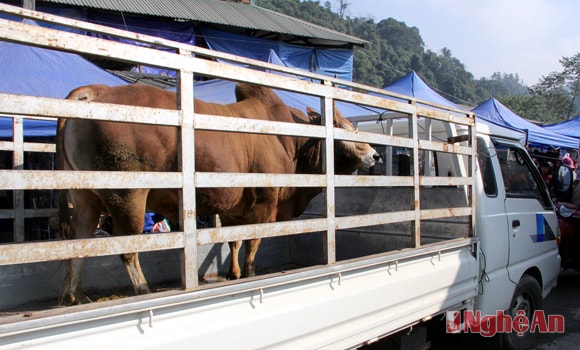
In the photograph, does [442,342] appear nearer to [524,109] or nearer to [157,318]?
[157,318]

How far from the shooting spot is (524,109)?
45.7 metres

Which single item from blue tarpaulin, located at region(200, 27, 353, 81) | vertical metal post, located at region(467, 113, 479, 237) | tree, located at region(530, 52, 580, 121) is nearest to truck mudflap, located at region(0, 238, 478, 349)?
vertical metal post, located at region(467, 113, 479, 237)

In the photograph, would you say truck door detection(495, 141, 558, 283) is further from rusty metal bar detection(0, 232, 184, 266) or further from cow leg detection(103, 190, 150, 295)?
rusty metal bar detection(0, 232, 184, 266)

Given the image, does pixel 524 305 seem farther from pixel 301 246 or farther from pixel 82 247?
pixel 82 247

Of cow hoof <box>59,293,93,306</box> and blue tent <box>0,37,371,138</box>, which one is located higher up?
blue tent <box>0,37,371,138</box>

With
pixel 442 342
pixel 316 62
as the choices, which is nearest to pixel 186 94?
pixel 442 342

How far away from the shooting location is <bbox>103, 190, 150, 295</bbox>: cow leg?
305 centimetres

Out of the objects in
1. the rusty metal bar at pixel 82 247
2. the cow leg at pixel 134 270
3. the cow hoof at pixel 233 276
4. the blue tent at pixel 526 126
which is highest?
the blue tent at pixel 526 126

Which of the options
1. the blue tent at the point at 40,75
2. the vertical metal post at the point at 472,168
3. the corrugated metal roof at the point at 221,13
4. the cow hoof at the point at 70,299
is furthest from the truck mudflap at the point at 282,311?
the corrugated metal roof at the point at 221,13

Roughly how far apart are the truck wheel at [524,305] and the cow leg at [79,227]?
12.4 feet

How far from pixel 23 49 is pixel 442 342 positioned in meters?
6.81

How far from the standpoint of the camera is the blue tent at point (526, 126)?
12.4 meters

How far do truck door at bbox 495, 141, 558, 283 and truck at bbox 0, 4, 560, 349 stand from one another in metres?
0.02

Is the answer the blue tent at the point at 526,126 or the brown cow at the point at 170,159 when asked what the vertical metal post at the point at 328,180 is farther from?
the blue tent at the point at 526,126
